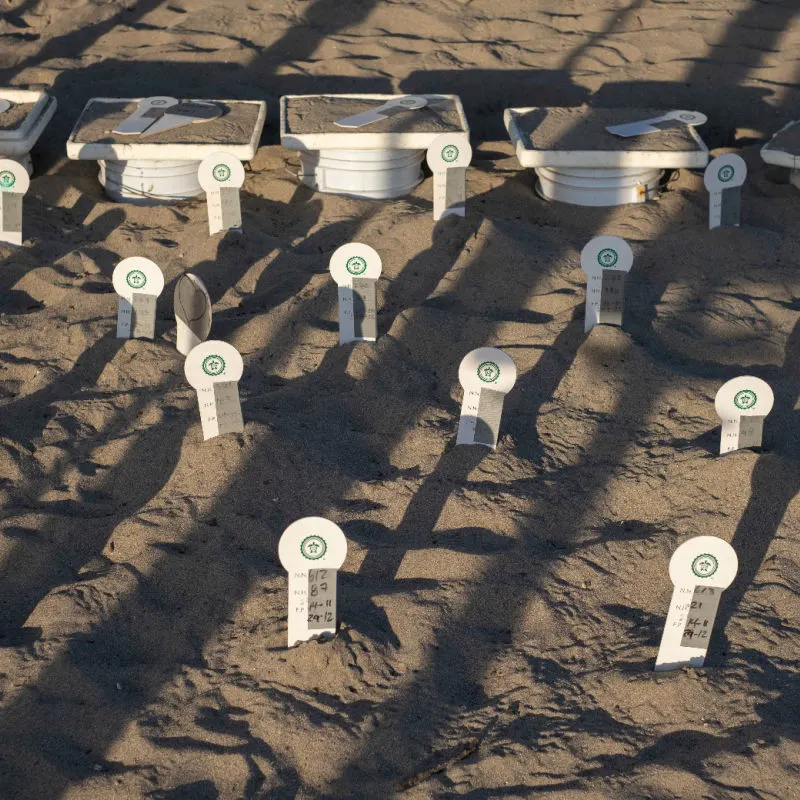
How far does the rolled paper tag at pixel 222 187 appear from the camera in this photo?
4031mm

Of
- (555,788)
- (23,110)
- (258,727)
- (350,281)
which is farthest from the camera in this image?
(23,110)

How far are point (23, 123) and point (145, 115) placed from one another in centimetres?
50

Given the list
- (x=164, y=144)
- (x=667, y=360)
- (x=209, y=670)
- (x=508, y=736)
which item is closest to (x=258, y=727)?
(x=209, y=670)

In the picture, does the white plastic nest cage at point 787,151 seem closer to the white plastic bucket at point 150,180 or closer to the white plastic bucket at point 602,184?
the white plastic bucket at point 602,184

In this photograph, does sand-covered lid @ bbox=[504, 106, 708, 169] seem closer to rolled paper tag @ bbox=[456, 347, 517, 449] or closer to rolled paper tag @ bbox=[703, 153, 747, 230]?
rolled paper tag @ bbox=[703, 153, 747, 230]

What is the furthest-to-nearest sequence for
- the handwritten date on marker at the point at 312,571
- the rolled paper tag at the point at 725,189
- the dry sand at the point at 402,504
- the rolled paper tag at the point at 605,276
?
the rolled paper tag at the point at 725,189 < the rolled paper tag at the point at 605,276 < the handwritten date on marker at the point at 312,571 < the dry sand at the point at 402,504

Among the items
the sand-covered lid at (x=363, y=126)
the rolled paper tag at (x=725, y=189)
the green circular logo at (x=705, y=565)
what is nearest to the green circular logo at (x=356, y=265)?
the sand-covered lid at (x=363, y=126)

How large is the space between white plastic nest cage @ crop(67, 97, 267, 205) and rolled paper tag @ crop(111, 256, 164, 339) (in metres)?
0.90

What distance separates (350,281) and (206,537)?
1135 mm

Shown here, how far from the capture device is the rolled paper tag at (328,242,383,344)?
3469mm

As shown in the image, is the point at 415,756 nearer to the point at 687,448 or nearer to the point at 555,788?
the point at 555,788

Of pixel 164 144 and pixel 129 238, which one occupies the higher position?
pixel 164 144

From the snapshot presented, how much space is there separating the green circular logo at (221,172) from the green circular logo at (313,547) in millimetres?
2140

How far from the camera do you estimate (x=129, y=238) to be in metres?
4.14
